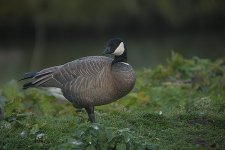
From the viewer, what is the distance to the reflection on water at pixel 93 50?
66.0 ft

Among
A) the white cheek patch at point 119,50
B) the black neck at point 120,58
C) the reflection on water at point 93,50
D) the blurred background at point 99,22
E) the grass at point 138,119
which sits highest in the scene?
the blurred background at point 99,22

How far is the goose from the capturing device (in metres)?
7.66

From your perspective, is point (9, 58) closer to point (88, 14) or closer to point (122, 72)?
point (88, 14)

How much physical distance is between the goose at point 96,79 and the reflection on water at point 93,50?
10614 mm

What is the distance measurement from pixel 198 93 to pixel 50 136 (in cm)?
428

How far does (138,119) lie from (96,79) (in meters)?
0.87

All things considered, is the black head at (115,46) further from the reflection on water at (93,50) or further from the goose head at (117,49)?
the reflection on water at (93,50)

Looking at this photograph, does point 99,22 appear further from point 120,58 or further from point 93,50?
point 120,58

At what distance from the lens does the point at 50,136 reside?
730cm

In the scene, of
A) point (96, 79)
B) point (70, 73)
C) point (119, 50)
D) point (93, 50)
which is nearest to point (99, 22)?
point (93, 50)

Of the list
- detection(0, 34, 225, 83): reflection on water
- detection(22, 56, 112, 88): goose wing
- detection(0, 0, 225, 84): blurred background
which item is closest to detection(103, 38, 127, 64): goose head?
detection(22, 56, 112, 88): goose wing

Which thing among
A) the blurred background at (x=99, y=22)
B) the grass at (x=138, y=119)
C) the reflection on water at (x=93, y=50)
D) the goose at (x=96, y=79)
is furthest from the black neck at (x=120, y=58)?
the blurred background at (x=99, y=22)

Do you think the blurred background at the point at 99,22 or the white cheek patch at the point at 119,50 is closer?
the white cheek patch at the point at 119,50

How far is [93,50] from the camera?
21953 mm
